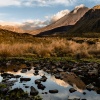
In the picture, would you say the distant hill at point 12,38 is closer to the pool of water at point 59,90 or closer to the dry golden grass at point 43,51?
the dry golden grass at point 43,51

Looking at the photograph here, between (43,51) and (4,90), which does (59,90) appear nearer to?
(4,90)

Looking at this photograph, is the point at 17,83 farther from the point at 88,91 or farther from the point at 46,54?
the point at 46,54

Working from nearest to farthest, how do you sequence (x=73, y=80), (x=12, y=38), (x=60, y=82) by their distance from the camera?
(x=60, y=82), (x=73, y=80), (x=12, y=38)

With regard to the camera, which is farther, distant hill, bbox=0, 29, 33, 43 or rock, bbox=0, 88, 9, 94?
distant hill, bbox=0, 29, 33, 43

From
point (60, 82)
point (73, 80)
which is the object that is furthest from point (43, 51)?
point (60, 82)

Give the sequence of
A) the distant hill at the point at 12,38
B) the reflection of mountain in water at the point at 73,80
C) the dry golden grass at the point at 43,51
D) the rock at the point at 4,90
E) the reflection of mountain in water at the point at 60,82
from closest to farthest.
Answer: the rock at the point at 4,90
the reflection of mountain in water at the point at 73,80
the reflection of mountain in water at the point at 60,82
the dry golden grass at the point at 43,51
the distant hill at the point at 12,38

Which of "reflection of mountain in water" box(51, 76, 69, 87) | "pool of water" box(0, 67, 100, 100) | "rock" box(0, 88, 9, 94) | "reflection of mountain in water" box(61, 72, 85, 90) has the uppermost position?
"rock" box(0, 88, 9, 94)

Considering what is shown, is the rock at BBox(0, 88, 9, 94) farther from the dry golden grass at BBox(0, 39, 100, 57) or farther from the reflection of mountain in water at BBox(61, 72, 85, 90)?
the dry golden grass at BBox(0, 39, 100, 57)

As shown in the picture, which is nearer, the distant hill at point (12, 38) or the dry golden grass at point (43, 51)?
the dry golden grass at point (43, 51)

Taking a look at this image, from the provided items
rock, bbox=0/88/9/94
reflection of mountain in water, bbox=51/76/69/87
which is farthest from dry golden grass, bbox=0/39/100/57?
rock, bbox=0/88/9/94

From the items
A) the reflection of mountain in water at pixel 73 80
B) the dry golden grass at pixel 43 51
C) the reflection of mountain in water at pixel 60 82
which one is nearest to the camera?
the reflection of mountain in water at pixel 73 80

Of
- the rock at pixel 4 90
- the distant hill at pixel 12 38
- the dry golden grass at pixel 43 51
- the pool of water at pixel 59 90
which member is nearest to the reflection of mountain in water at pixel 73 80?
the pool of water at pixel 59 90

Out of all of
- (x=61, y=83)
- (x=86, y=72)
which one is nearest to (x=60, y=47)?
(x=86, y=72)

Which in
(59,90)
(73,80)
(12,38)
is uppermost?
(12,38)
